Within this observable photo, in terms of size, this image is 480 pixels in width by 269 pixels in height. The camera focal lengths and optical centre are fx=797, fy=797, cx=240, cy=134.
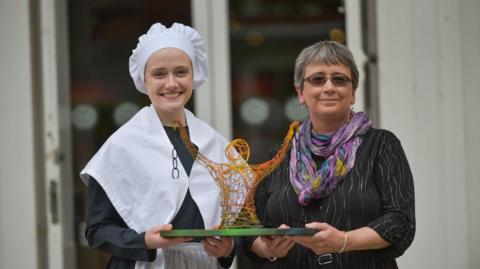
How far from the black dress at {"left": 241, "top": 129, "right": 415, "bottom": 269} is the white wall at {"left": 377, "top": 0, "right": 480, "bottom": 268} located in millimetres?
1277

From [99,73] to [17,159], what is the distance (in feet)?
2.17

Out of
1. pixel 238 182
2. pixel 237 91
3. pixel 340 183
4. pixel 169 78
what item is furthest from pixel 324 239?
pixel 237 91

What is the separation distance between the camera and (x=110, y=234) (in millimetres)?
2430

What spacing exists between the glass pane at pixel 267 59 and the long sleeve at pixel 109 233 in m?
1.59

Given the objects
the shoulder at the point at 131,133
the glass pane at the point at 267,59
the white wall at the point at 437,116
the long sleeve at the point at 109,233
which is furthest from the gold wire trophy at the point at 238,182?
the glass pane at the point at 267,59

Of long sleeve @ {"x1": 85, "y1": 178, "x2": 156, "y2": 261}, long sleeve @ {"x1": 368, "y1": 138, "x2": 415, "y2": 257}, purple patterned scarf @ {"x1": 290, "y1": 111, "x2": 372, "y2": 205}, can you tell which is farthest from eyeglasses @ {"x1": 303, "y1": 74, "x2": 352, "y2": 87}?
long sleeve @ {"x1": 85, "y1": 178, "x2": 156, "y2": 261}

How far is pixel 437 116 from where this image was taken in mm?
3637

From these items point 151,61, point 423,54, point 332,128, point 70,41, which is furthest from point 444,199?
point 70,41

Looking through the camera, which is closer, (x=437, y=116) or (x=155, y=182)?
(x=155, y=182)

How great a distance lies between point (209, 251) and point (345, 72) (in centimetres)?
68

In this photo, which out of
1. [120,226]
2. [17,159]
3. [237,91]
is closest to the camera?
[120,226]

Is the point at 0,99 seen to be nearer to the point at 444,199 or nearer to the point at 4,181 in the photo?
the point at 4,181

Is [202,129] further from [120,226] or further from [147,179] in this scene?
[120,226]

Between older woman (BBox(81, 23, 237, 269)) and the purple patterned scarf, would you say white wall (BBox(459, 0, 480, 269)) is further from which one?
older woman (BBox(81, 23, 237, 269))
